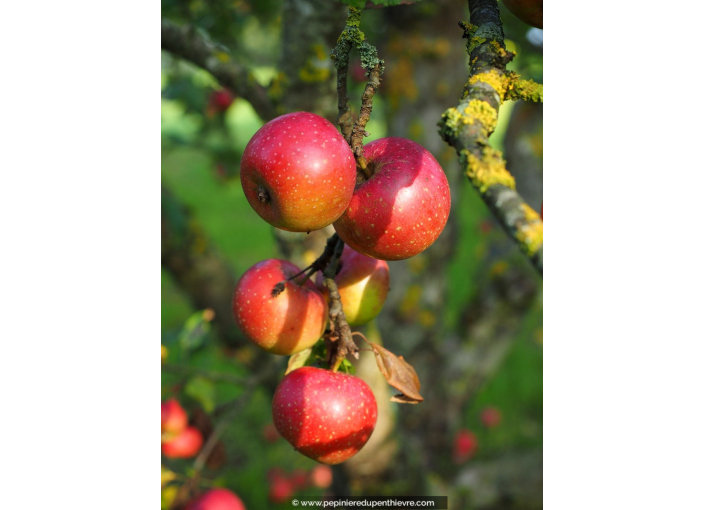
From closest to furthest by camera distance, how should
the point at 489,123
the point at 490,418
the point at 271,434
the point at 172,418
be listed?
the point at 489,123
the point at 172,418
the point at 271,434
the point at 490,418

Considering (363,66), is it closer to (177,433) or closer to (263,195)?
(263,195)

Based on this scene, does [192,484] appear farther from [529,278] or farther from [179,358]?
[529,278]

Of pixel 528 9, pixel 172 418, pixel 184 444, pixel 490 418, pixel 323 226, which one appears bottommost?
pixel 490 418

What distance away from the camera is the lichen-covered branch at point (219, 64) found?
1780 millimetres

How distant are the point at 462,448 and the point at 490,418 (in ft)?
1.68

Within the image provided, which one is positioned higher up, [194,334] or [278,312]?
[278,312]

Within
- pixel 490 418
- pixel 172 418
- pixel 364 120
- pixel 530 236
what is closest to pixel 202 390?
→ pixel 172 418

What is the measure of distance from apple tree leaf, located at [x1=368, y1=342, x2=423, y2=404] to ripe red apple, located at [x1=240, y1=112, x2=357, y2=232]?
0.86 ft

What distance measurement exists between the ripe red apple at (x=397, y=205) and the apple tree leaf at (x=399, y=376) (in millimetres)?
181

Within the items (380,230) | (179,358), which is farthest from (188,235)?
(380,230)

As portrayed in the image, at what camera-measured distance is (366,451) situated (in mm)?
2092

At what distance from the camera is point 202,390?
2.11 metres

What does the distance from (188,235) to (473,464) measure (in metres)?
1.72

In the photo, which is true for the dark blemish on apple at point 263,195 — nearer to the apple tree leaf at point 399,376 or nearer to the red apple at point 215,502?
the apple tree leaf at point 399,376
